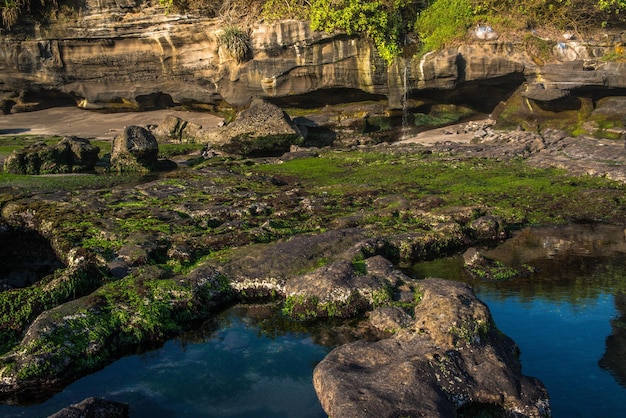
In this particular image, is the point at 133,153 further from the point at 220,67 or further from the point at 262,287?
the point at 262,287

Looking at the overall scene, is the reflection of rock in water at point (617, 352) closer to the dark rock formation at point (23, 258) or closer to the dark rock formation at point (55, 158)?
the dark rock formation at point (23, 258)

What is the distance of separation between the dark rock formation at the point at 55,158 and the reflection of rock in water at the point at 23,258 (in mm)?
9386

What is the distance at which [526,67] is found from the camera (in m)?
31.4

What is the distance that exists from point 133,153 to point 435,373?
71.9 feet

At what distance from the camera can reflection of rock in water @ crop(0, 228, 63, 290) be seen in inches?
619

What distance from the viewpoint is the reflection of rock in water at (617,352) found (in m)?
10.9

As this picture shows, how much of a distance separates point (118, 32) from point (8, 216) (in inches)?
848

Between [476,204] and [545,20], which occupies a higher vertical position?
[545,20]

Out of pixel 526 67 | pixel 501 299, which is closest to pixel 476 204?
pixel 501 299

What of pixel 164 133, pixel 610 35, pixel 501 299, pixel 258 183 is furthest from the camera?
pixel 164 133

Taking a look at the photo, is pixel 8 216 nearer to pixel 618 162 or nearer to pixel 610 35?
pixel 618 162

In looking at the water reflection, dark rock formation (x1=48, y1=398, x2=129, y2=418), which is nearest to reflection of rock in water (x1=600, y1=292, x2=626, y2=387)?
the water reflection

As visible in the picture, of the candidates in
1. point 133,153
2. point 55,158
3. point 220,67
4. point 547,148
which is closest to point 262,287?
point 133,153

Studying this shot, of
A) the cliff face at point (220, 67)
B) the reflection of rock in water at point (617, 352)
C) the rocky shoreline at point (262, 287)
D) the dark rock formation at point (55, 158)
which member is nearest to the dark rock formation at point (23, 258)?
the rocky shoreline at point (262, 287)
